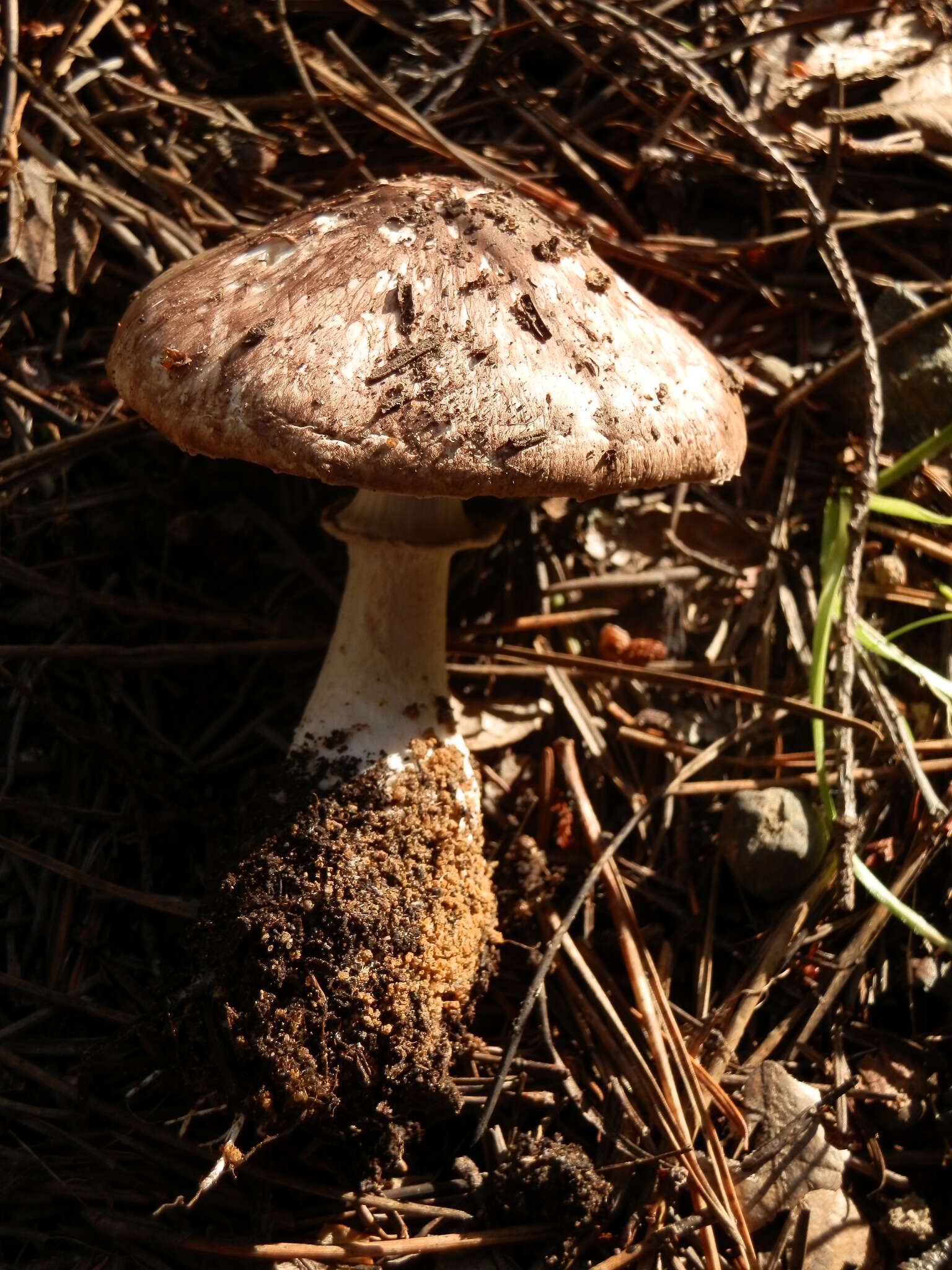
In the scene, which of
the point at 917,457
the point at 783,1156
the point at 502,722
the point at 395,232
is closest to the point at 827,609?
the point at 917,457

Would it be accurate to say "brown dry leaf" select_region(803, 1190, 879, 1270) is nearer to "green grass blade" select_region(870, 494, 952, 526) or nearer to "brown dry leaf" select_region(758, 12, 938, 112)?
"green grass blade" select_region(870, 494, 952, 526)

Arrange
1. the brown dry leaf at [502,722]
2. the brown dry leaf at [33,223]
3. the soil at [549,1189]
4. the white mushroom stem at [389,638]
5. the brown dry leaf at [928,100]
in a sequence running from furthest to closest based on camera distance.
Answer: the brown dry leaf at [928,100]
the brown dry leaf at [502,722]
the brown dry leaf at [33,223]
the white mushroom stem at [389,638]
the soil at [549,1189]

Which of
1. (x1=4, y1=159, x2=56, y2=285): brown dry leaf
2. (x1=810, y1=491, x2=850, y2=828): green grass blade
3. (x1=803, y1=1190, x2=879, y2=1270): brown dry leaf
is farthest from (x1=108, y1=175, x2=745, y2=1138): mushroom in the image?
(x1=803, y1=1190, x2=879, y2=1270): brown dry leaf

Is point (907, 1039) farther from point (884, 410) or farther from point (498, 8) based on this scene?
point (498, 8)

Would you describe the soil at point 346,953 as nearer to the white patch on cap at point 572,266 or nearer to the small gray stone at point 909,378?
the white patch on cap at point 572,266

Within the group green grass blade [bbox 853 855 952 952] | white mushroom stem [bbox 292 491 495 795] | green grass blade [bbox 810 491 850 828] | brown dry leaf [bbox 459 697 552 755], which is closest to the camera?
green grass blade [bbox 853 855 952 952]

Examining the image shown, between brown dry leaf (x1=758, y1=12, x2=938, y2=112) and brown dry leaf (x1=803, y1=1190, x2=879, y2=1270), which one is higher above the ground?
brown dry leaf (x1=758, y1=12, x2=938, y2=112)

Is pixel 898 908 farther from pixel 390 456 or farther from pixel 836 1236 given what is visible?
pixel 390 456

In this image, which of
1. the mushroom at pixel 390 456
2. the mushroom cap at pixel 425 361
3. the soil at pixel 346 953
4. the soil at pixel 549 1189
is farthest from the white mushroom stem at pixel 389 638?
the soil at pixel 549 1189
